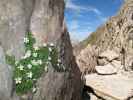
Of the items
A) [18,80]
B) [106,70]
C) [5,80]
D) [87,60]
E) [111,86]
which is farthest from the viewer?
[87,60]

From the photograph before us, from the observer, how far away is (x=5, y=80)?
10039 millimetres

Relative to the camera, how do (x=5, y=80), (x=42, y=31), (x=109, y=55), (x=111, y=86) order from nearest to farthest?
1. (x=5, y=80)
2. (x=42, y=31)
3. (x=111, y=86)
4. (x=109, y=55)

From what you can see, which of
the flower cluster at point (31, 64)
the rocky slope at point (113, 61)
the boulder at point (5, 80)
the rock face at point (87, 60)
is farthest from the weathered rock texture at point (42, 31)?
the rock face at point (87, 60)

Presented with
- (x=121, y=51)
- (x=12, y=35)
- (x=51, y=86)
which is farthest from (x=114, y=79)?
(x=12, y=35)

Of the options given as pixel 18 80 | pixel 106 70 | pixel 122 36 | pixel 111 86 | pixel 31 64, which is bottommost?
pixel 111 86

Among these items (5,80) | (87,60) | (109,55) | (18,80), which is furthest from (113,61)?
(5,80)

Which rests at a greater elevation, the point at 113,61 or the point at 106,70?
the point at 113,61

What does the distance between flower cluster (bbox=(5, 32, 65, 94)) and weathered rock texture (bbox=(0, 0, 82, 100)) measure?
0.18 m

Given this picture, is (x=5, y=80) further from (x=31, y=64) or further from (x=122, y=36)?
(x=122, y=36)

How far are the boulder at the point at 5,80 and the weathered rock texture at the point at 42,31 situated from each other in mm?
70

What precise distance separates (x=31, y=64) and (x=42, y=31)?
1.21 m

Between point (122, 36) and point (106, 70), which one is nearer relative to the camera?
point (106, 70)

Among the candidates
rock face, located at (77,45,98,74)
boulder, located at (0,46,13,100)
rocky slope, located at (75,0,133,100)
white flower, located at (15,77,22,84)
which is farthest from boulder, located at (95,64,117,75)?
boulder, located at (0,46,13,100)

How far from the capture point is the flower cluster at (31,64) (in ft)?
34.0
